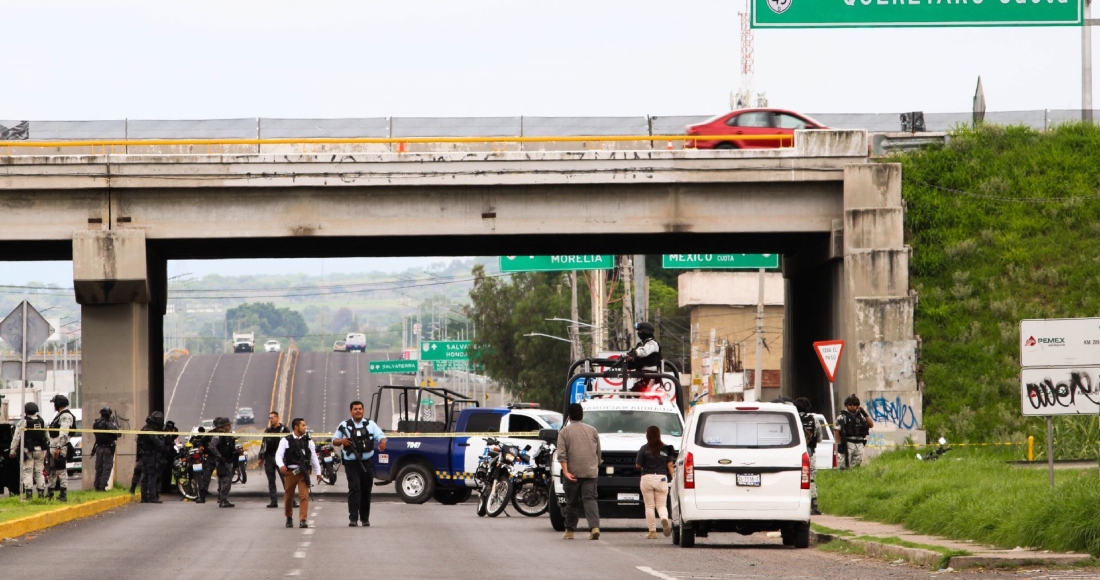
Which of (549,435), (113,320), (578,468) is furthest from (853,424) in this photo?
(113,320)

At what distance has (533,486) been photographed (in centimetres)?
2617

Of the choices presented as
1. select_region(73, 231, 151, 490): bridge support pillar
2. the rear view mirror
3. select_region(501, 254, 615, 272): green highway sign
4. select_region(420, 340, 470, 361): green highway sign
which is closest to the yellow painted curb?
select_region(73, 231, 151, 490): bridge support pillar

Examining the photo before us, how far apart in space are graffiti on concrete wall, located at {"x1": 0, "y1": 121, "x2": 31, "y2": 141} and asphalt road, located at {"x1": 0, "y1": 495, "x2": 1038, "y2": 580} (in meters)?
16.7

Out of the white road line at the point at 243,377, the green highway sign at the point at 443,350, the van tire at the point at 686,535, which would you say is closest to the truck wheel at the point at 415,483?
the van tire at the point at 686,535

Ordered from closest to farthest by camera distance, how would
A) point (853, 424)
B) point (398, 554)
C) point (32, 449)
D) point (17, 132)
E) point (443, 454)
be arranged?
1. point (398, 554)
2. point (32, 449)
3. point (853, 424)
4. point (443, 454)
5. point (17, 132)

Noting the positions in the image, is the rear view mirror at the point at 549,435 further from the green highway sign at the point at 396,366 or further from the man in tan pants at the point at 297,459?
the green highway sign at the point at 396,366

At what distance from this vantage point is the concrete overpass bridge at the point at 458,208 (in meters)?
34.7

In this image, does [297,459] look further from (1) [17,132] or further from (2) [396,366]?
(2) [396,366]

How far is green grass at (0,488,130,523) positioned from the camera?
2166 cm

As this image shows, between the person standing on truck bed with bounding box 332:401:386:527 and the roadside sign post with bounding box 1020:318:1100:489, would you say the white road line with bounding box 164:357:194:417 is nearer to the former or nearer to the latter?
the person standing on truck bed with bounding box 332:401:386:527

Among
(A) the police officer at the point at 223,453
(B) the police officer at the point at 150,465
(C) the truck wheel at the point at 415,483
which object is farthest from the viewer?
(C) the truck wheel at the point at 415,483

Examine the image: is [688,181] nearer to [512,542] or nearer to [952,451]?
[952,451]

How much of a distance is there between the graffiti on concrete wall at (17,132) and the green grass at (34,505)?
40.9 feet

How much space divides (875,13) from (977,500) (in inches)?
653
